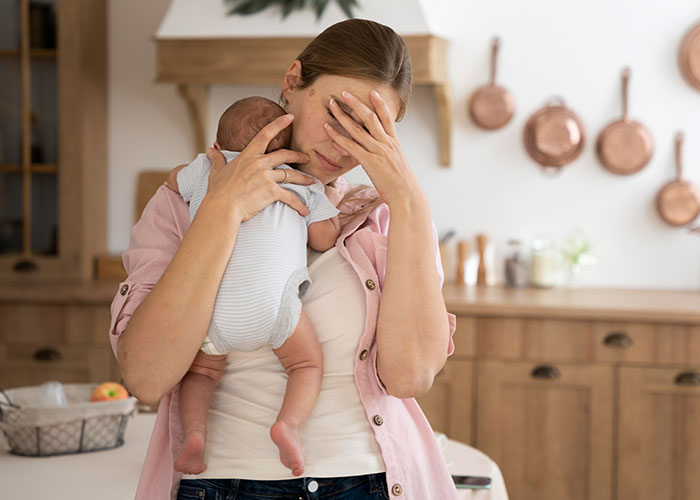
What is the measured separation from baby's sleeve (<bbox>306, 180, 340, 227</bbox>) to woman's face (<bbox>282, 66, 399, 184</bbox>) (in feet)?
0.12

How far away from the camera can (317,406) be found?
1.13m

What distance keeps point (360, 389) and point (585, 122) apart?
255cm

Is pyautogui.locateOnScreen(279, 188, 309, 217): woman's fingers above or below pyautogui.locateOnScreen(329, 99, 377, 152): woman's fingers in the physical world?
below

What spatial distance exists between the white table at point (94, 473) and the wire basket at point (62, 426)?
2cm

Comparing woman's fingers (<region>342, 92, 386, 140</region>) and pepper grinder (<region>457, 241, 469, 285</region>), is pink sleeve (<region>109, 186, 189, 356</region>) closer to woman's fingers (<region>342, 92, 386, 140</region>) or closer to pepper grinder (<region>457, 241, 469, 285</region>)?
woman's fingers (<region>342, 92, 386, 140</region>)

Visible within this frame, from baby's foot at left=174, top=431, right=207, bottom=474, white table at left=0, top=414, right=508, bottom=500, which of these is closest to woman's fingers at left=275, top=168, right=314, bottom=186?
baby's foot at left=174, top=431, right=207, bottom=474

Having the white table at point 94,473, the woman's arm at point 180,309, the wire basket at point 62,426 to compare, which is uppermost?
the woman's arm at point 180,309

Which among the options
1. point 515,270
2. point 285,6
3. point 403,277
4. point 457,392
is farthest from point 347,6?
point 403,277

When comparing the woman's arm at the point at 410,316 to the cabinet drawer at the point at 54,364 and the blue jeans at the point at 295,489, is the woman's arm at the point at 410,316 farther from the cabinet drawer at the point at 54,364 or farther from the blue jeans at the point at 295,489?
the cabinet drawer at the point at 54,364

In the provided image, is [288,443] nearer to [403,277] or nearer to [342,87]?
[403,277]

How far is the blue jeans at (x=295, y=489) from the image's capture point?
3.54ft

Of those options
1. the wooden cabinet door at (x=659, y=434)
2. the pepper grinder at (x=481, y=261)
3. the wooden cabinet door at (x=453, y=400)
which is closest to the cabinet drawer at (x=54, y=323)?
the wooden cabinet door at (x=453, y=400)

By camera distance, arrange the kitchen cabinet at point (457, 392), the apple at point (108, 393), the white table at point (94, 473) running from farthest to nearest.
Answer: the kitchen cabinet at point (457, 392) < the apple at point (108, 393) < the white table at point (94, 473)

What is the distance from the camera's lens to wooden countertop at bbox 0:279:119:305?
10.1 ft
